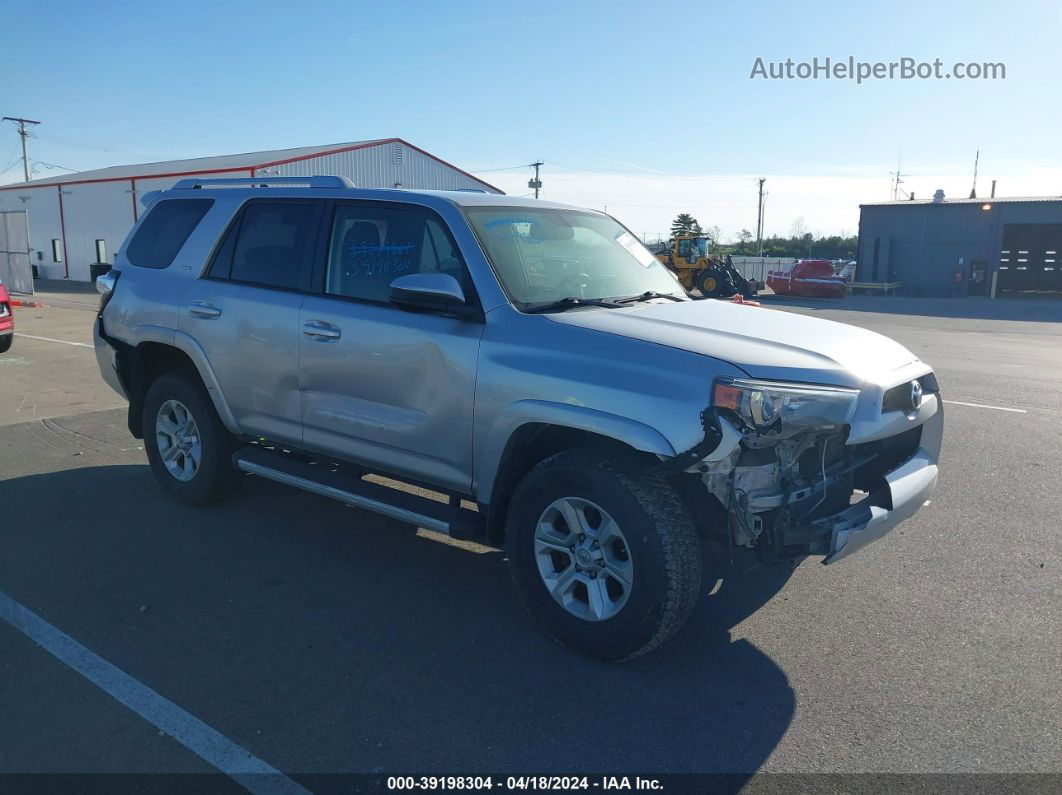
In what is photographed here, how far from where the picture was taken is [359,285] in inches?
181

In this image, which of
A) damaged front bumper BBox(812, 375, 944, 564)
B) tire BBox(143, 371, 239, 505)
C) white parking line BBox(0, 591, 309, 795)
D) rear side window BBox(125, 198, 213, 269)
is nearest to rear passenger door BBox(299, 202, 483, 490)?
tire BBox(143, 371, 239, 505)

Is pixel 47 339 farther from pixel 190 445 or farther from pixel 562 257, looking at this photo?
pixel 562 257

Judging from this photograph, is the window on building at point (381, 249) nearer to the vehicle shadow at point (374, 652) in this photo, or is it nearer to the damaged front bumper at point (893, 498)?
the vehicle shadow at point (374, 652)

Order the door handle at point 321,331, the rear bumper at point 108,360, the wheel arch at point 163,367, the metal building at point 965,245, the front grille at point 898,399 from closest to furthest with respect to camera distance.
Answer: the front grille at point 898,399 → the door handle at point 321,331 → the wheel arch at point 163,367 → the rear bumper at point 108,360 → the metal building at point 965,245

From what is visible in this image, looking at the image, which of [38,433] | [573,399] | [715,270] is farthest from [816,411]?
[715,270]

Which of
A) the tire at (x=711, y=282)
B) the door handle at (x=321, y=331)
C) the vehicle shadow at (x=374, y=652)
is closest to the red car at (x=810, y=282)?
the tire at (x=711, y=282)

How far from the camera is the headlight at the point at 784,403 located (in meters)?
3.31

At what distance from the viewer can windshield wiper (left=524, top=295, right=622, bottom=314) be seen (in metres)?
4.04

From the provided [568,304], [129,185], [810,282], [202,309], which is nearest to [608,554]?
[568,304]

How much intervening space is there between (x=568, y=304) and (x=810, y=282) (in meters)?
30.6

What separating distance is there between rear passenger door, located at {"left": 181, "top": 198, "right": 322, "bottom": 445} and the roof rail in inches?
7.4

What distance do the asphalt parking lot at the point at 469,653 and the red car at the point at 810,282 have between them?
2763 cm

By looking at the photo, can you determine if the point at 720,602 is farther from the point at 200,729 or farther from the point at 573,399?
the point at 200,729

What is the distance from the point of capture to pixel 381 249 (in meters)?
4.62
